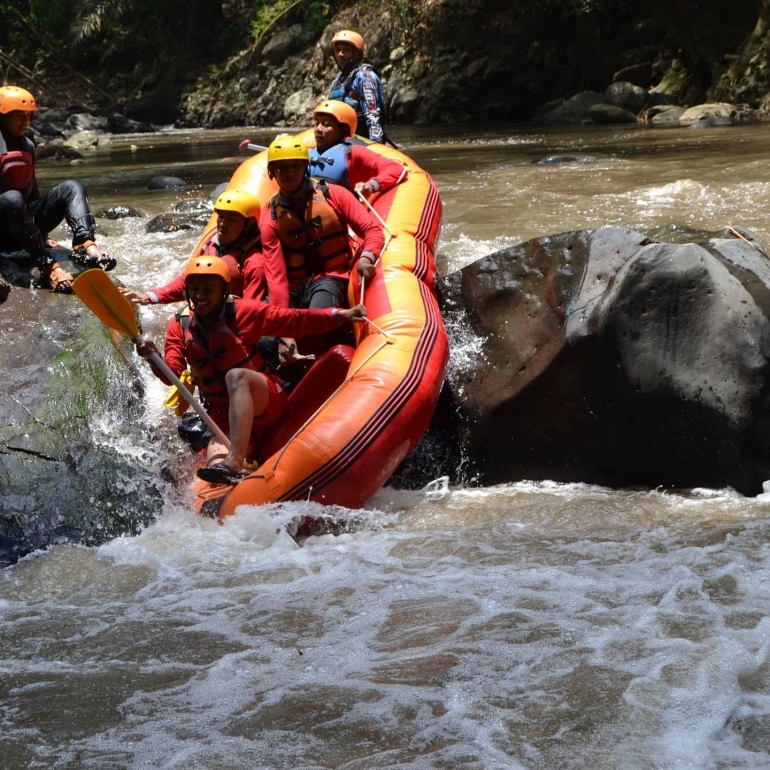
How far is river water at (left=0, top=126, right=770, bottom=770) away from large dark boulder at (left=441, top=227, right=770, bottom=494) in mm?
161

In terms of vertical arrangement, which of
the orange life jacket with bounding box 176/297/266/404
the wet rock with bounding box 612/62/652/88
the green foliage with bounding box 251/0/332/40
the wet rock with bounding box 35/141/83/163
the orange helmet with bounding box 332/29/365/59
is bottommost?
the orange life jacket with bounding box 176/297/266/404

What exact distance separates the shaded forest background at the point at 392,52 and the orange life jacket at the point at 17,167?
21.2 feet

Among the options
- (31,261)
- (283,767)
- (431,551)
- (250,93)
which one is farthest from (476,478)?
(250,93)

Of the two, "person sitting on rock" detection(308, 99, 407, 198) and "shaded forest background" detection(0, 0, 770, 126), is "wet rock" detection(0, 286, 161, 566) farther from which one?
"shaded forest background" detection(0, 0, 770, 126)

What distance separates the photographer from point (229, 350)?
4.87 m

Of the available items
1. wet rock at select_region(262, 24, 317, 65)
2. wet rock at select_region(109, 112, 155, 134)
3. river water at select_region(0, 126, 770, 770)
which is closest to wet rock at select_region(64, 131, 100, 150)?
wet rock at select_region(109, 112, 155, 134)

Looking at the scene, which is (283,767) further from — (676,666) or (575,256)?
(575,256)

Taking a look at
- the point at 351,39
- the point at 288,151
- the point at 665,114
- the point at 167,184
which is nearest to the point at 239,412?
the point at 288,151

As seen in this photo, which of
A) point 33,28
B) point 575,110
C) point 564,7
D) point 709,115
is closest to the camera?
point 709,115

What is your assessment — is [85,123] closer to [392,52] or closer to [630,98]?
[392,52]

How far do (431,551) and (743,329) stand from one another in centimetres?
171

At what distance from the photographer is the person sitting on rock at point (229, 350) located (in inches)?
188

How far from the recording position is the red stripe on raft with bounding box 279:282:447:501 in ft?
14.5

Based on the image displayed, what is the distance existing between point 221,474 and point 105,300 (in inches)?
41.6
